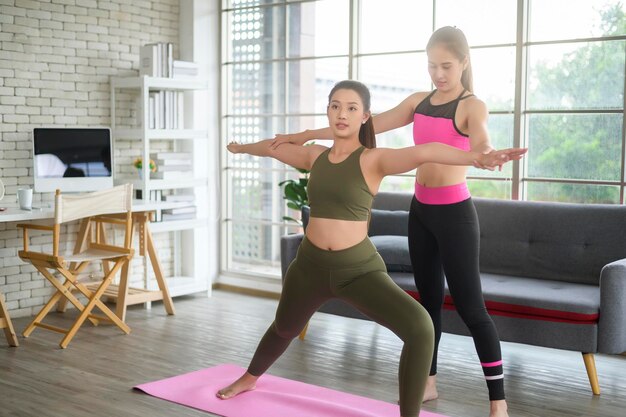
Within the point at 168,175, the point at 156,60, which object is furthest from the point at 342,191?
the point at 156,60

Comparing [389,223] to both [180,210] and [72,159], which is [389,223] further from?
[72,159]

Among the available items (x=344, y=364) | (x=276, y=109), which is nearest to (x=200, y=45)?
(x=276, y=109)

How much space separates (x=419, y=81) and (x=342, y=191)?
2855 millimetres

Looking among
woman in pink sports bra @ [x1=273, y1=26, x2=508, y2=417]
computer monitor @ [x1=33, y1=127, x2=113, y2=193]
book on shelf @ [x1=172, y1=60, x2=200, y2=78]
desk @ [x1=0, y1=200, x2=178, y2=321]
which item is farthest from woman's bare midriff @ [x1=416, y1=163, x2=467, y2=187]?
book on shelf @ [x1=172, y1=60, x2=200, y2=78]

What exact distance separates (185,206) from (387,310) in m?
3.49

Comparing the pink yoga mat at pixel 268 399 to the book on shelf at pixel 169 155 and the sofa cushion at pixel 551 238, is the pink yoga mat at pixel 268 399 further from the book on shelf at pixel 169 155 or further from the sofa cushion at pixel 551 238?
the book on shelf at pixel 169 155

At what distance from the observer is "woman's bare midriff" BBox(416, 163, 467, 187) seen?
3.44m

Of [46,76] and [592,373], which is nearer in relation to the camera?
[592,373]

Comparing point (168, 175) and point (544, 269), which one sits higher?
point (168, 175)

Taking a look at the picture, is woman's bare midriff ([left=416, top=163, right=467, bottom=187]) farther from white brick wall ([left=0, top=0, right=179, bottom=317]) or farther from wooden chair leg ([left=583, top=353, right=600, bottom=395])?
white brick wall ([left=0, top=0, right=179, bottom=317])

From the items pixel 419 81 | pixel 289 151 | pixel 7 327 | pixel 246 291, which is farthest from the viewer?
pixel 246 291

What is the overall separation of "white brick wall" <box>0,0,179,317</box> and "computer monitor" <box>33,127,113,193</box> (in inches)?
11.1

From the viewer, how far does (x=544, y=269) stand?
187 inches

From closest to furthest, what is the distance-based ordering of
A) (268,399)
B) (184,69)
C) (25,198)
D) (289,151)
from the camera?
1. (289,151)
2. (268,399)
3. (25,198)
4. (184,69)
